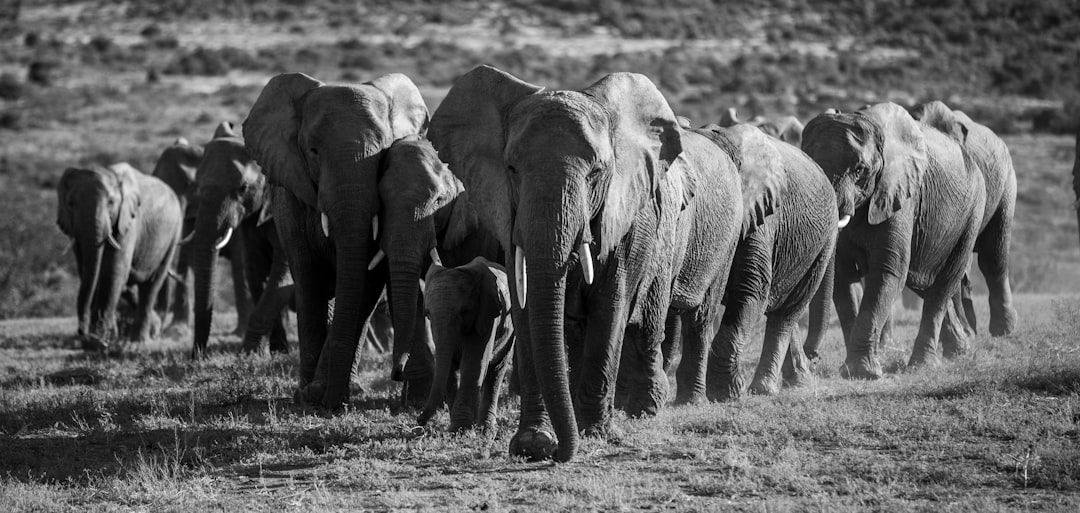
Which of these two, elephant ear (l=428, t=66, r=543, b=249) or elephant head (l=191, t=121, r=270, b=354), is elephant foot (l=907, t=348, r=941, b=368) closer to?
elephant ear (l=428, t=66, r=543, b=249)

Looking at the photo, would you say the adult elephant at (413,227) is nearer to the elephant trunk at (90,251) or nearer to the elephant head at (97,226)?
the elephant head at (97,226)

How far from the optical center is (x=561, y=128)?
802 centimetres

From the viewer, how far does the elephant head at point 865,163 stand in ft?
41.1

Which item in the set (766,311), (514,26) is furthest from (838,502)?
(514,26)

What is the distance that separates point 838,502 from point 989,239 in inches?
362

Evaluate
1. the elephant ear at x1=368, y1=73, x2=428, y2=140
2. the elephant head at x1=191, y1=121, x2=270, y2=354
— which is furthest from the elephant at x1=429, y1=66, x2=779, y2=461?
the elephant head at x1=191, y1=121, x2=270, y2=354

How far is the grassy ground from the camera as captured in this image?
788 centimetres

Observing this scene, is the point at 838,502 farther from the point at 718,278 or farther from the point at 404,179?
the point at 404,179

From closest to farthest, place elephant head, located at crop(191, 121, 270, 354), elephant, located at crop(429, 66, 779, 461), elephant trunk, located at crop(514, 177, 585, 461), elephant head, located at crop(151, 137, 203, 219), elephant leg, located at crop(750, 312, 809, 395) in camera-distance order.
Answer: elephant trunk, located at crop(514, 177, 585, 461) < elephant, located at crop(429, 66, 779, 461) < elephant leg, located at crop(750, 312, 809, 395) < elephant head, located at crop(191, 121, 270, 354) < elephant head, located at crop(151, 137, 203, 219)

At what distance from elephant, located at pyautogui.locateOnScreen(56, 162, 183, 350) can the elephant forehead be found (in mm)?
10157

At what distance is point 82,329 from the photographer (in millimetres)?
17703

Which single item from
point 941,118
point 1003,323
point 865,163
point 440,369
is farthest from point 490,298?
point 1003,323

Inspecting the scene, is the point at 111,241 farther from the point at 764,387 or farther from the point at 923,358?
the point at 923,358

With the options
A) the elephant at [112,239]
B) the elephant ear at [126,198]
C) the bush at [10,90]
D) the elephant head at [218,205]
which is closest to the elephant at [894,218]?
the elephant head at [218,205]
